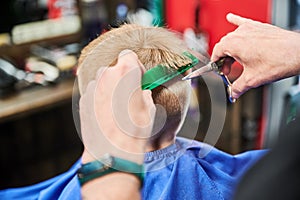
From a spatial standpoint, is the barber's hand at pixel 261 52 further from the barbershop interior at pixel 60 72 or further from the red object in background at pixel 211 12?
the barbershop interior at pixel 60 72

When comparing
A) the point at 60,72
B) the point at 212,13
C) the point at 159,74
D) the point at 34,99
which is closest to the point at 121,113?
the point at 159,74

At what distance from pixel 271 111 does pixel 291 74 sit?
4.86 ft

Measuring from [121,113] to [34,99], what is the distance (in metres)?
1.43

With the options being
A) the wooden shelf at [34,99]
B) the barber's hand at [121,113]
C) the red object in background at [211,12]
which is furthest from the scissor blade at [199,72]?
the wooden shelf at [34,99]

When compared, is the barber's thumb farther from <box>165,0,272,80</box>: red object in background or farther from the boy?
<box>165,0,272,80</box>: red object in background

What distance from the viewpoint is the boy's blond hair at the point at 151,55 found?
1.03 metres

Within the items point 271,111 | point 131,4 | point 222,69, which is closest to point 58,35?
point 131,4

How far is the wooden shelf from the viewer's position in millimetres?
2186

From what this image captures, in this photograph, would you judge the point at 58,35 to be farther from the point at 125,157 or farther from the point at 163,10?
the point at 125,157

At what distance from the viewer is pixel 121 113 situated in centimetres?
91

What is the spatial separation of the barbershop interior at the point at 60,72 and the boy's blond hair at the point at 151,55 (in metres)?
1.04

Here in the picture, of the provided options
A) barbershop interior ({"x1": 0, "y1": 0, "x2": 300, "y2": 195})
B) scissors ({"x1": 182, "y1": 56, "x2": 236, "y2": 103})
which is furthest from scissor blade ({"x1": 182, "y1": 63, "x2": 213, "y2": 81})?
barbershop interior ({"x1": 0, "y1": 0, "x2": 300, "y2": 195})

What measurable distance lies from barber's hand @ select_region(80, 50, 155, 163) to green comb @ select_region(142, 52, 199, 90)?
1cm

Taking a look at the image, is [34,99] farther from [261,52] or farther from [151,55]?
[261,52]
